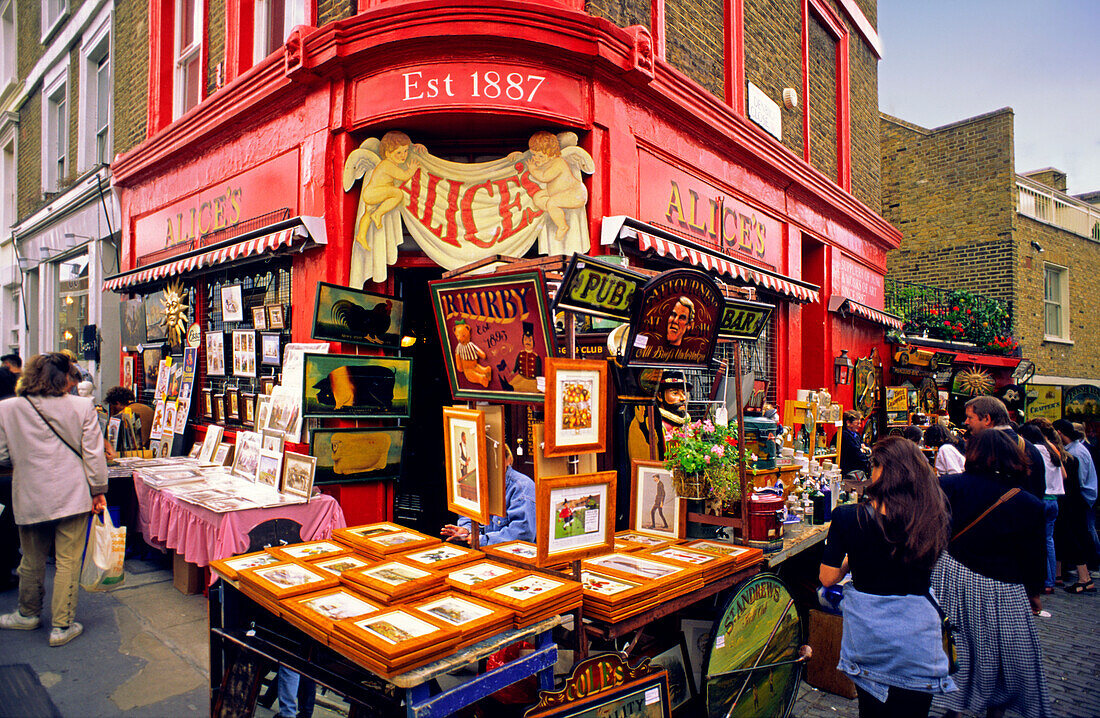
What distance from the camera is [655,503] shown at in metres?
4.19

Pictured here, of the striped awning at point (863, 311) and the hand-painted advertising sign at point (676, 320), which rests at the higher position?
the striped awning at point (863, 311)

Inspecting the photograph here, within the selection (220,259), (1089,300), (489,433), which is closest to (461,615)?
(489,433)

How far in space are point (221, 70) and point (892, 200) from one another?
17.4 meters

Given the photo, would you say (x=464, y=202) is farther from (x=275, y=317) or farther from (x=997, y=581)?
(x=997, y=581)

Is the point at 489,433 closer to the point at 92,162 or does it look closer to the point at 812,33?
the point at 812,33

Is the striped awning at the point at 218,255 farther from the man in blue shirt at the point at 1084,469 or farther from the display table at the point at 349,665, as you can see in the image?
the man in blue shirt at the point at 1084,469

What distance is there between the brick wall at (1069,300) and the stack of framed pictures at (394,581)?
17.4m

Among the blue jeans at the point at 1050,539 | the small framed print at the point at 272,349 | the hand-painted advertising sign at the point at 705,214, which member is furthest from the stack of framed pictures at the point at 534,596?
the blue jeans at the point at 1050,539

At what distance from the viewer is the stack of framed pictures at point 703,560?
344 cm

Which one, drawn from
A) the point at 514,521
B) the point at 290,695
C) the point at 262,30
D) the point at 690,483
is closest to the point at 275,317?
the point at 262,30

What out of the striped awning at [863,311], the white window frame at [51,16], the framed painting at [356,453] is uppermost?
the white window frame at [51,16]

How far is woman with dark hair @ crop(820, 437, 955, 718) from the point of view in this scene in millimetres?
3035

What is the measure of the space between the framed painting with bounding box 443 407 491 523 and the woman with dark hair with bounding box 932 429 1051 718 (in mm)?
2979

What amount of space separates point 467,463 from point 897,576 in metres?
2.31
